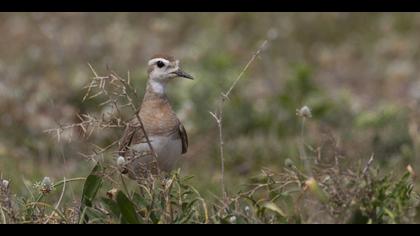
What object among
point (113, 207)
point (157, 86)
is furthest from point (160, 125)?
point (113, 207)

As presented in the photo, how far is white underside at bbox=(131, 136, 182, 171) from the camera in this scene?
20.7 feet

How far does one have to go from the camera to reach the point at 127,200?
4219mm

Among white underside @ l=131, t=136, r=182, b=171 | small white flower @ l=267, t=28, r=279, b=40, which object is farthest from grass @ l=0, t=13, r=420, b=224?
white underside @ l=131, t=136, r=182, b=171

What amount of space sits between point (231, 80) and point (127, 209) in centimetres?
644

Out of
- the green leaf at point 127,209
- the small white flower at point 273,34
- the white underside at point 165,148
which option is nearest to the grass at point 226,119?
the green leaf at point 127,209

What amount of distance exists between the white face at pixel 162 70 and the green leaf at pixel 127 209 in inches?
115

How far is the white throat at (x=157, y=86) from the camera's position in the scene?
7.02 metres

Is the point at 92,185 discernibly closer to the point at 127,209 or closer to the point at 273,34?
the point at 127,209

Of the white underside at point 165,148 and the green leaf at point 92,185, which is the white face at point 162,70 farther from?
the green leaf at point 92,185

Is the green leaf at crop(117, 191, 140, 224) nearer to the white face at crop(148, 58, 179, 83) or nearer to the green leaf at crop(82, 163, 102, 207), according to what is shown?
the green leaf at crop(82, 163, 102, 207)

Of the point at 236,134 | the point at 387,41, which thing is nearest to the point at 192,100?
the point at 236,134

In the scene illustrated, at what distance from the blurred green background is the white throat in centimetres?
68
